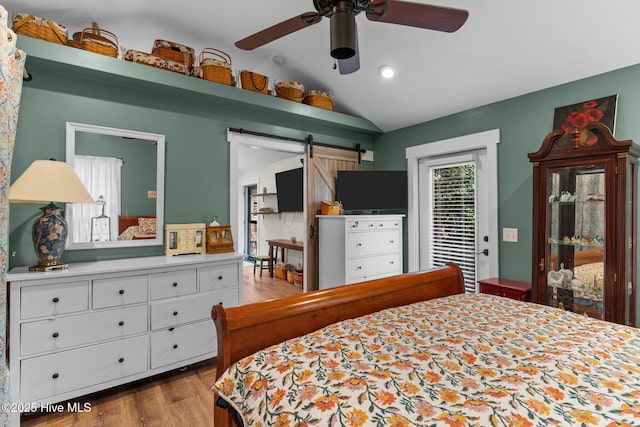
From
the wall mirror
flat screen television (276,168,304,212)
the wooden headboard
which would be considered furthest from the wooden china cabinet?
flat screen television (276,168,304,212)

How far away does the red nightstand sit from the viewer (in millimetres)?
2689

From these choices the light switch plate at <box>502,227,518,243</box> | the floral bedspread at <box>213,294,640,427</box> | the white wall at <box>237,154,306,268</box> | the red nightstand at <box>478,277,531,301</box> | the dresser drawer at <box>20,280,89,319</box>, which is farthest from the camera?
the white wall at <box>237,154,306,268</box>

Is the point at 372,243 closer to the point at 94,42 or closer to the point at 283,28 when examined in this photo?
the point at 283,28

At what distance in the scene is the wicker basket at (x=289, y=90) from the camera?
130 inches

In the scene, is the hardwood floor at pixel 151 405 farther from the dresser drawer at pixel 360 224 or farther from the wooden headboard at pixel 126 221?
the dresser drawer at pixel 360 224

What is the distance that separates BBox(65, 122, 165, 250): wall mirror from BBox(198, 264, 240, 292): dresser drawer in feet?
A: 1.87

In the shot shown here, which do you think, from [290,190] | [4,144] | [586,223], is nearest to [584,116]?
[586,223]

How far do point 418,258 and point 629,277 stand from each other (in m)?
1.90

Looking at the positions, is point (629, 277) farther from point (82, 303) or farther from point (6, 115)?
point (6, 115)

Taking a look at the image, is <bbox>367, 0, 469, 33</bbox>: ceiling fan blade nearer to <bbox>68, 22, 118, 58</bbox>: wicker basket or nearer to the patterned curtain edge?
the patterned curtain edge

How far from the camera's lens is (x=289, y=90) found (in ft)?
10.8

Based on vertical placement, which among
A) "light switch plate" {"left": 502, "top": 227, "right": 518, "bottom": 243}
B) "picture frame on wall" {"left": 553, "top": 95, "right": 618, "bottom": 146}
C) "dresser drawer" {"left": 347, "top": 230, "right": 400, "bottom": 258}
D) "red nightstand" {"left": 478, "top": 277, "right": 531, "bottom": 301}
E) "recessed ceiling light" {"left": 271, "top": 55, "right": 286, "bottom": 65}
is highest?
"recessed ceiling light" {"left": 271, "top": 55, "right": 286, "bottom": 65}

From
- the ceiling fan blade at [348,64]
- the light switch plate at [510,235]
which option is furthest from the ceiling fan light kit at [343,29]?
the light switch plate at [510,235]

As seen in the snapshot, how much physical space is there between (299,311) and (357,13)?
1384 mm
